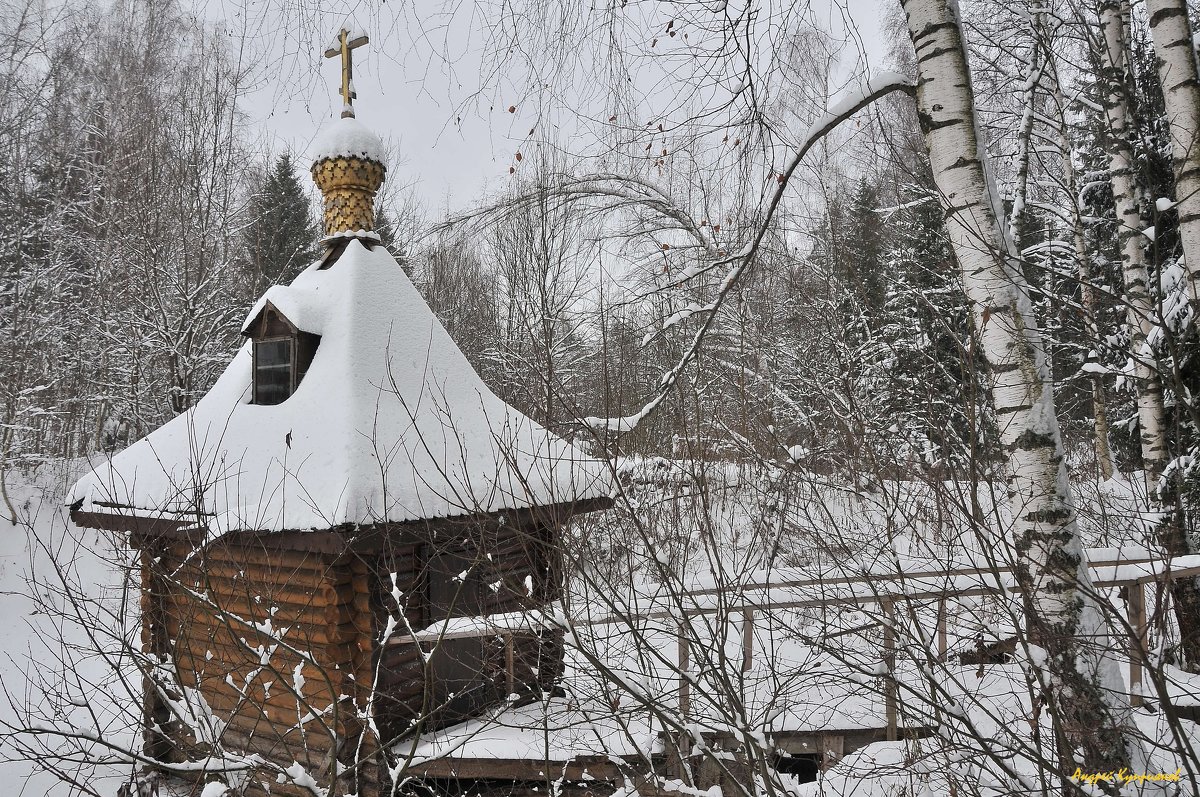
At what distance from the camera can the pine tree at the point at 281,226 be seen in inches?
717

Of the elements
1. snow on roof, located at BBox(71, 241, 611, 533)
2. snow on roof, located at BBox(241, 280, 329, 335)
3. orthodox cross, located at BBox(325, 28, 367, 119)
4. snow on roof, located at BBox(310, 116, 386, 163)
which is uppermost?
orthodox cross, located at BBox(325, 28, 367, 119)

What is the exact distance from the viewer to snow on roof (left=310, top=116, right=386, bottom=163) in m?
6.68

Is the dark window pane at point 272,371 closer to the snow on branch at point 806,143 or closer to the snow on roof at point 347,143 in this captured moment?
the snow on roof at point 347,143

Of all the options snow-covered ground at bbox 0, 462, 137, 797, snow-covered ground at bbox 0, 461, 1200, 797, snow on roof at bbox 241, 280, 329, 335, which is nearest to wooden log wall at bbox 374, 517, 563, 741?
snow-covered ground at bbox 0, 461, 1200, 797

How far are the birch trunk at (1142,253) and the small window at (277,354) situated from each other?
621cm

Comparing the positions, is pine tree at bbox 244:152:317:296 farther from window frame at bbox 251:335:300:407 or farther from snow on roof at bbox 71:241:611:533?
snow on roof at bbox 71:241:611:533

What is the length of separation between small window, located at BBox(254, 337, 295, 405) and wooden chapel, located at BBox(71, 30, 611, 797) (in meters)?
0.02

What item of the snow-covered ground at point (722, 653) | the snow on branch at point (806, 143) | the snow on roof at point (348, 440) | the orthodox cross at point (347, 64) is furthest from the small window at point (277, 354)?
the snow on branch at point (806, 143)

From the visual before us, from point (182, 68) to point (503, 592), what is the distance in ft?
58.0

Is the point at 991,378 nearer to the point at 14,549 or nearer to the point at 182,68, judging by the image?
the point at 14,549

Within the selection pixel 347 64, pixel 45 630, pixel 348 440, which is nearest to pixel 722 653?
pixel 348 440

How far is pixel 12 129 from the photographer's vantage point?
13797 millimetres

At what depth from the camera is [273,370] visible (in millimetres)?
6273

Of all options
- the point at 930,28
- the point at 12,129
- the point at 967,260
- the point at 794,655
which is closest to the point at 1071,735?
the point at 967,260
